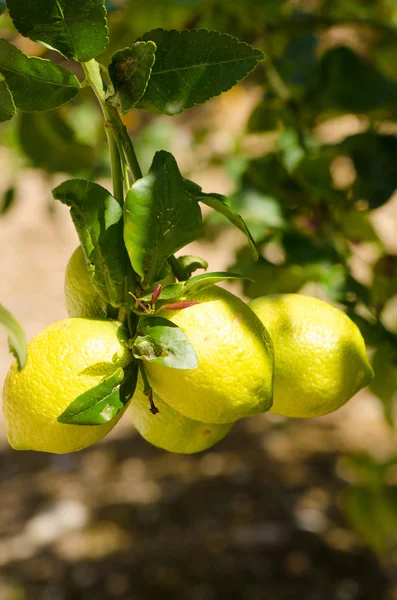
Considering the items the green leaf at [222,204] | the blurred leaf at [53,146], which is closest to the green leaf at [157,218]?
the green leaf at [222,204]

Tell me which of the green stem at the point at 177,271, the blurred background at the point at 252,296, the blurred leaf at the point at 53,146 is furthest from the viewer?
the blurred leaf at the point at 53,146

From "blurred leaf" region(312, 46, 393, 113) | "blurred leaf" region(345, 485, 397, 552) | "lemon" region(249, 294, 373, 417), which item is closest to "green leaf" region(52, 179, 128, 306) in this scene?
"lemon" region(249, 294, 373, 417)

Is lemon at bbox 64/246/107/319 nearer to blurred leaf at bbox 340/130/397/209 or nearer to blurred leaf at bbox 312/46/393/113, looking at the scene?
blurred leaf at bbox 340/130/397/209

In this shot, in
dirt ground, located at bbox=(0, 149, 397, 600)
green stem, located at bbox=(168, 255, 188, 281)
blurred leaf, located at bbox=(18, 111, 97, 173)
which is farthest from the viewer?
dirt ground, located at bbox=(0, 149, 397, 600)

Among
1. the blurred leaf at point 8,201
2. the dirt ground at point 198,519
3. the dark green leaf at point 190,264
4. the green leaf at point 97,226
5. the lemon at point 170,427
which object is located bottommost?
the dirt ground at point 198,519

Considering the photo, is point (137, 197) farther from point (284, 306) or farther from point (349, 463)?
point (349, 463)

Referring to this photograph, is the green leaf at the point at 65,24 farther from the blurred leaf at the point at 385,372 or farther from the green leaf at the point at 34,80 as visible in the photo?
the blurred leaf at the point at 385,372
